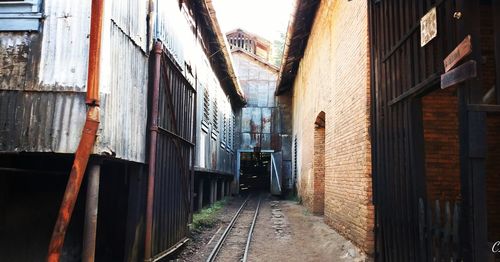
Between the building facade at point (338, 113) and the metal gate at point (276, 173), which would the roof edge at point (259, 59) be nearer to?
the metal gate at point (276, 173)

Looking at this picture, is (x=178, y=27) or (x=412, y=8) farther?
(x=178, y=27)

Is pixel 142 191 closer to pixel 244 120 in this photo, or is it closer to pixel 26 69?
pixel 26 69

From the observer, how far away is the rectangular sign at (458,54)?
3.23 metres

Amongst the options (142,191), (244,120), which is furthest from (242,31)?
(142,191)

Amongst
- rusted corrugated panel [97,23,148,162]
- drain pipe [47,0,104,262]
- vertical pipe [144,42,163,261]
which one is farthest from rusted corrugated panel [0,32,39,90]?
vertical pipe [144,42,163,261]

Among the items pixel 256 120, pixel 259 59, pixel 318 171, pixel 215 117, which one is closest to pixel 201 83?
pixel 215 117

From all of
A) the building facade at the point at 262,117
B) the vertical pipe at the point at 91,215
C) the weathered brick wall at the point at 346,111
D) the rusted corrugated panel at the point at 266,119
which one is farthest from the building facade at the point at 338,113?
the rusted corrugated panel at the point at 266,119

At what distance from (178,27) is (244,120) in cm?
1753

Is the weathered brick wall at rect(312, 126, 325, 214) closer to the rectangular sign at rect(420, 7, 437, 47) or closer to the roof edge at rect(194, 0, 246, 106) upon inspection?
the roof edge at rect(194, 0, 246, 106)

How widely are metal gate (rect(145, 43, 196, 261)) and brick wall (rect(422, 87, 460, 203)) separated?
3.82m

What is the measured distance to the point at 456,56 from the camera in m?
3.39

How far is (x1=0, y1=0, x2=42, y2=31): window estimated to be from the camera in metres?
4.68

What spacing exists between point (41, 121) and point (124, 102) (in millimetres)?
1106

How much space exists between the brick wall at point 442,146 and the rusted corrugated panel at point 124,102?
3901 millimetres
